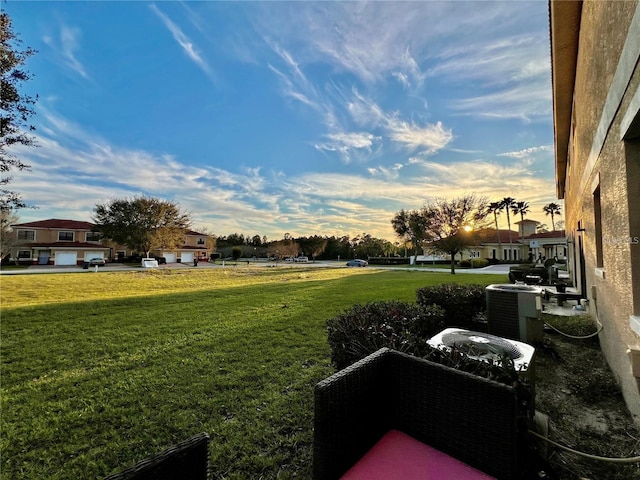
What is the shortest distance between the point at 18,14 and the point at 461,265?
1314 inches

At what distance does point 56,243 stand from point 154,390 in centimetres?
4621

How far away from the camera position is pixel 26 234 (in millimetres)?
35500

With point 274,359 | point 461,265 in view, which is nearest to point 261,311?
point 274,359

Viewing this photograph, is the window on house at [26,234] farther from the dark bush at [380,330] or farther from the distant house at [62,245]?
the dark bush at [380,330]

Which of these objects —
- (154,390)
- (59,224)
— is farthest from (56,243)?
(154,390)

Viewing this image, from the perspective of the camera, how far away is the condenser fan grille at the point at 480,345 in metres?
2.47

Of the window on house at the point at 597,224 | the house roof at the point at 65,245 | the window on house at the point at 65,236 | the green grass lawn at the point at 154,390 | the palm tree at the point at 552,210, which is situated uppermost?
the palm tree at the point at 552,210

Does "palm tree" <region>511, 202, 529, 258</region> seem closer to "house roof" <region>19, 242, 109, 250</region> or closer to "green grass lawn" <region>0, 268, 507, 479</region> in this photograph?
"green grass lawn" <region>0, 268, 507, 479</region>

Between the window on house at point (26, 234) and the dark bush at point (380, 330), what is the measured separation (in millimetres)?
47899

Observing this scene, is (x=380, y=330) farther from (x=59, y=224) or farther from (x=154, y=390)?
(x=59, y=224)

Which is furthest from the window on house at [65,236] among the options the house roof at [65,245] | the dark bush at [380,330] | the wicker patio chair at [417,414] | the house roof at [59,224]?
the wicker patio chair at [417,414]

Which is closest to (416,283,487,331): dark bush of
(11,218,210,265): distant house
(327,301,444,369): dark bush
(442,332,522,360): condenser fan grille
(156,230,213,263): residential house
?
(327,301,444,369): dark bush

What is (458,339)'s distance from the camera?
2842 millimetres

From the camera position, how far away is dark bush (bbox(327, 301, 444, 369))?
8.38 feet
